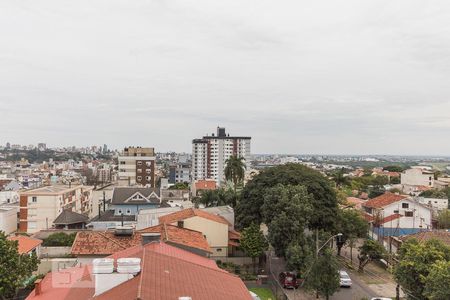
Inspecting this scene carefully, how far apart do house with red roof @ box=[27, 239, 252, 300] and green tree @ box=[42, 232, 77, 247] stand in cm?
1816

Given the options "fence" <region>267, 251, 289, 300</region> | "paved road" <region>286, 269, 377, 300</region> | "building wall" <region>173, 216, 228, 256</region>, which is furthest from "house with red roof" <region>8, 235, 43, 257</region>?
"paved road" <region>286, 269, 377, 300</region>

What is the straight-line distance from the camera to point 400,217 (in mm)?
45781

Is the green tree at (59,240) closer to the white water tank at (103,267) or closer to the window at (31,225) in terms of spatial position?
the window at (31,225)

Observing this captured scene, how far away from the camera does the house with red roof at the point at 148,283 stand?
464 inches

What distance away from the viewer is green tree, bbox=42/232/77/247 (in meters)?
34.9

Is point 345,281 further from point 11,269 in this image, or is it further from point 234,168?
point 234,168

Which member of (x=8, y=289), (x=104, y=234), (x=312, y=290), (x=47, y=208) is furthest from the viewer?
(x=47, y=208)

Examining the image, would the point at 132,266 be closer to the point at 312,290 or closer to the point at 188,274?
the point at 188,274

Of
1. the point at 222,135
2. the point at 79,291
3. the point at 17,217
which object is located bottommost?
the point at 17,217

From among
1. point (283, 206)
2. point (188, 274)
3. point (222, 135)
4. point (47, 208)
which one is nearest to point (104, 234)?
point (283, 206)

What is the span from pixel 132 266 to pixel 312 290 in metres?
15.0

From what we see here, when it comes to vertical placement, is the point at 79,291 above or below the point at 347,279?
above

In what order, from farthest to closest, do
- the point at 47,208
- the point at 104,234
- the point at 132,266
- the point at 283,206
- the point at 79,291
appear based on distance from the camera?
1. the point at 47,208
2. the point at 283,206
3. the point at 104,234
4. the point at 79,291
5. the point at 132,266

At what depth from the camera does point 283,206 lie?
2995cm
